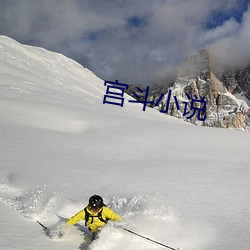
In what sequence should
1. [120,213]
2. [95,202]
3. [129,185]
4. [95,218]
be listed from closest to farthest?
1. [95,202]
2. [95,218]
3. [120,213]
4. [129,185]

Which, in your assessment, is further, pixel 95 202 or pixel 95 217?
pixel 95 217

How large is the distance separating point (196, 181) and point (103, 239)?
3715 mm

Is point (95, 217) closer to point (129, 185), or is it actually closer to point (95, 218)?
point (95, 218)

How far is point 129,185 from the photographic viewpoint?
789 cm

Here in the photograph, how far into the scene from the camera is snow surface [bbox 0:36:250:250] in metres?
5.41

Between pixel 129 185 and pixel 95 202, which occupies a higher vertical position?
pixel 129 185

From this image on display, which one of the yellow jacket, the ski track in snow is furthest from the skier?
the ski track in snow

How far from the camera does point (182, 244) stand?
524 centimetres

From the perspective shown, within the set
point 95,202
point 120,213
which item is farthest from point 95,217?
point 120,213

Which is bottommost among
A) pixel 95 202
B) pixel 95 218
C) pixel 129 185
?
pixel 95 218

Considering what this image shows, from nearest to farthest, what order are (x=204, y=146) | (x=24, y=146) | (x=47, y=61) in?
1. (x=24, y=146)
2. (x=204, y=146)
3. (x=47, y=61)

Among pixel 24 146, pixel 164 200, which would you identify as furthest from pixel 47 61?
pixel 164 200

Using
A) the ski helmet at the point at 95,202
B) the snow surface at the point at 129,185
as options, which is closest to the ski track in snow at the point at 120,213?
the snow surface at the point at 129,185

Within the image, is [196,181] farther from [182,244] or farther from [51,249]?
[51,249]
